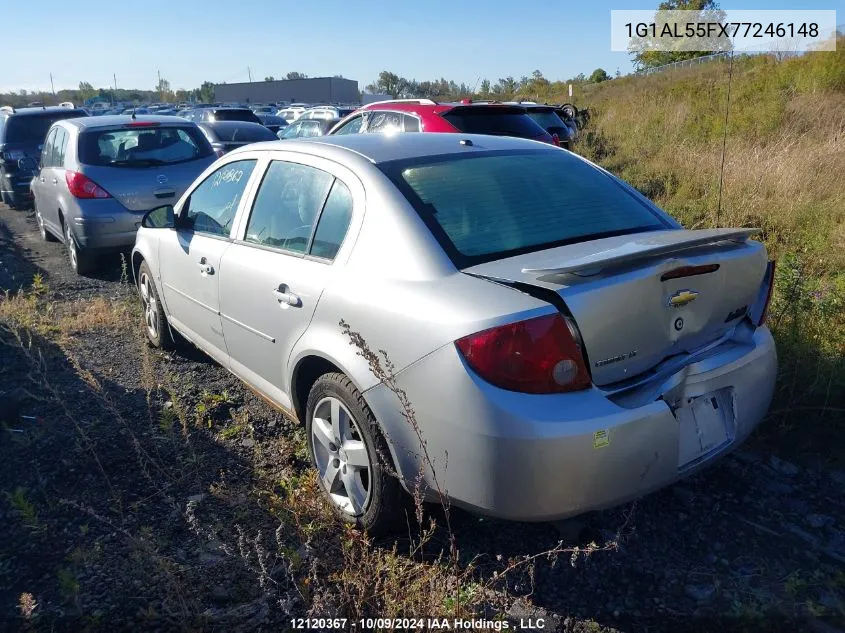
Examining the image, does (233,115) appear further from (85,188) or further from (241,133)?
(85,188)

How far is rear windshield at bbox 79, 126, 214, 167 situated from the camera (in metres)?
7.63

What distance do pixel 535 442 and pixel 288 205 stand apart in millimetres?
1943

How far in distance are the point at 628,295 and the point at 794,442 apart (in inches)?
71.5

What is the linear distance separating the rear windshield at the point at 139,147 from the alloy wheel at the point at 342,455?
18.8 feet

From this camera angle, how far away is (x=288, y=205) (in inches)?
138

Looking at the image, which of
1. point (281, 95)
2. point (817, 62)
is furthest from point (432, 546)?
point (281, 95)

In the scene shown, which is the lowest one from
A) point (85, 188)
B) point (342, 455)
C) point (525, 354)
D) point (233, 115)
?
point (342, 455)

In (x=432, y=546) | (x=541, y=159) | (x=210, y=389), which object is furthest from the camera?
(x=210, y=389)

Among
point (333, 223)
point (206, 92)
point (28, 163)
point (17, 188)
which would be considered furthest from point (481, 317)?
point (206, 92)

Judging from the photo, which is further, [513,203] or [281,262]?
A: [281,262]

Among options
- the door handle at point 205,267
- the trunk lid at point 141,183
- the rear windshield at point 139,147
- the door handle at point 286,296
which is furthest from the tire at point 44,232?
the door handle at point 286,296

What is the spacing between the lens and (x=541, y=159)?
3520 millimetres

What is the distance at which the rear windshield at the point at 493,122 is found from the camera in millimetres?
8320

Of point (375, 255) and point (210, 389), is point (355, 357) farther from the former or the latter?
point (210, 389)
